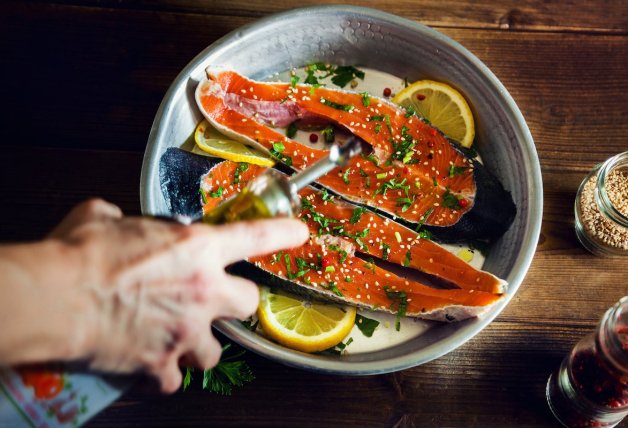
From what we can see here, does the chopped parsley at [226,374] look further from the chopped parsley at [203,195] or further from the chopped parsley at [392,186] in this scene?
the chopped parsley at [392,186]

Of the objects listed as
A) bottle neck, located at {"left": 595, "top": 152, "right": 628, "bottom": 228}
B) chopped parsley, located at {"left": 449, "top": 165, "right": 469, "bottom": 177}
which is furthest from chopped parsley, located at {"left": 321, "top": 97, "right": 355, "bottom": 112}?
bottle neck, located at {"left": 595, "top": 152, "right": 628, "bottom": 228}

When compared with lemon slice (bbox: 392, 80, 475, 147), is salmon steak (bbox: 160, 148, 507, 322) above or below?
below

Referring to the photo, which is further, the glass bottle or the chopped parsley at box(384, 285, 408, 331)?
the chopped parsley at box(384, 285, 408, 331)

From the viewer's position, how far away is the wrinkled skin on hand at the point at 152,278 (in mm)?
1066

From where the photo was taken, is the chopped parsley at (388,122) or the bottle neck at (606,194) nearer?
the bottle neck at (606,194)

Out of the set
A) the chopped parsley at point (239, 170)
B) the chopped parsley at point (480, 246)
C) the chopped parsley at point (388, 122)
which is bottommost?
the chopped parsley at point (480, 246)

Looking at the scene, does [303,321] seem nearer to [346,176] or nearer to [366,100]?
[346,176]

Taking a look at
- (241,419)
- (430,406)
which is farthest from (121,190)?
(430,406)

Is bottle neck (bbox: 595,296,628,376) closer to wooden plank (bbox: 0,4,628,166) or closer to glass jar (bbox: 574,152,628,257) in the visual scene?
glass jar (bbox: 574,152,628,257)

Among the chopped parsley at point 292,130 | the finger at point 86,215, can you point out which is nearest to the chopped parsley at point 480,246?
the chopped parsley at point 292,130

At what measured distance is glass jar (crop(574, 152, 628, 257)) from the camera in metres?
1.74

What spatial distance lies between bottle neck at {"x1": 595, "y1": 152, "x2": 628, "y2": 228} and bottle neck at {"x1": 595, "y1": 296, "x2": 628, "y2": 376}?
12.5 inches

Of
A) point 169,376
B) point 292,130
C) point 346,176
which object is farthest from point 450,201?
point 169,376

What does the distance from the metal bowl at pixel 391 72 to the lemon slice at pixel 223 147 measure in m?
0.04
